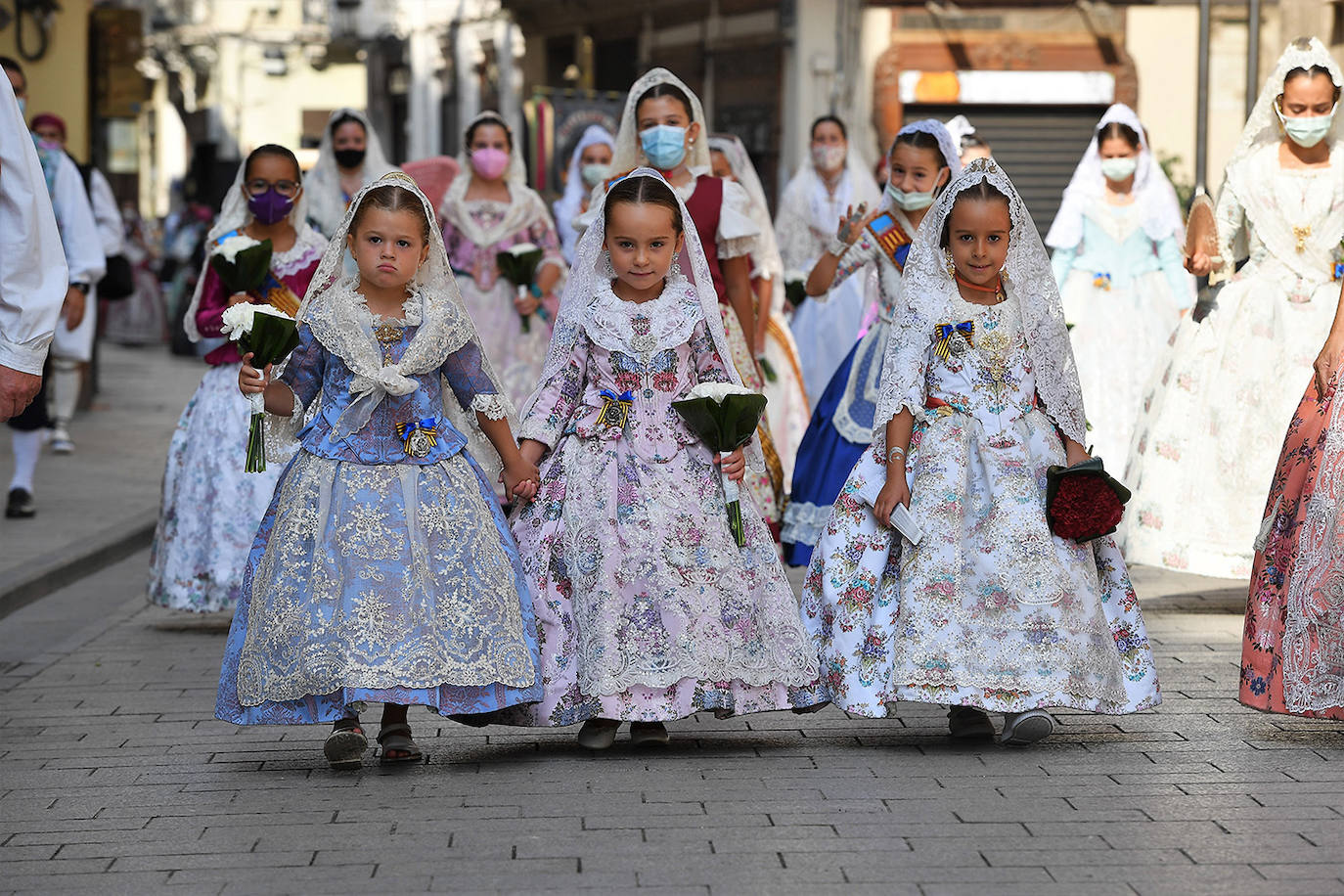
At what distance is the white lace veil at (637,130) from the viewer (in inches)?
352

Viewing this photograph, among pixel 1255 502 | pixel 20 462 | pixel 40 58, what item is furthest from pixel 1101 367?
pixel 40 58

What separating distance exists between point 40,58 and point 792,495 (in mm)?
12705

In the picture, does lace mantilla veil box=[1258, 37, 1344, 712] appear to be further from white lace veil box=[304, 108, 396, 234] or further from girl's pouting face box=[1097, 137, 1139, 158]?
white lace veil box=[304, 108, 396, 234]

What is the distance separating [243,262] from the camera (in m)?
8.12

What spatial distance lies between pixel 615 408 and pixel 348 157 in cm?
487

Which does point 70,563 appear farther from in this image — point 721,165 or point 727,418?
point 727,418

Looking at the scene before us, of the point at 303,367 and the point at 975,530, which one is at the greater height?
the point at 303,367

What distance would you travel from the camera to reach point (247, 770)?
613 centimetres

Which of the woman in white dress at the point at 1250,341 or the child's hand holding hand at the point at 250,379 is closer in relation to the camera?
the child's hand holding hand at the point at 250,379

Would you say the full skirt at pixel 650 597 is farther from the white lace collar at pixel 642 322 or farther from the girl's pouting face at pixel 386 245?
the girl's pouting face at pixel 386 245

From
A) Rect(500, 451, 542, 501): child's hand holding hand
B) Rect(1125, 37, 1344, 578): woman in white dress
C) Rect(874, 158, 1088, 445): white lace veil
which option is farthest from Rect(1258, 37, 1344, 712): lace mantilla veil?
Rect(500, 451, 542, 501): child's hand holding hand

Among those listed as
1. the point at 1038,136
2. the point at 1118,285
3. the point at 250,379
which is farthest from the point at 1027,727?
the point at 1038,136

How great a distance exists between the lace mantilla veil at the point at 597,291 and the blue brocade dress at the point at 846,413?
205 cm

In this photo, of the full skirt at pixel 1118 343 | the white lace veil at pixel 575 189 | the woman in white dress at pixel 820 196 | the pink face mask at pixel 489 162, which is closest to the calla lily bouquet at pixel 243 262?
the pink face mask at pixel 489 162
